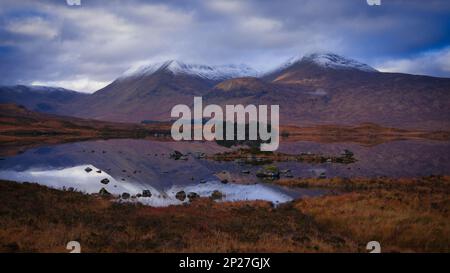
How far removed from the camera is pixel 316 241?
17516mm

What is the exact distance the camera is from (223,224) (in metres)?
21.1

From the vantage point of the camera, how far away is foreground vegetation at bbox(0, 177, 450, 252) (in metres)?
16.2

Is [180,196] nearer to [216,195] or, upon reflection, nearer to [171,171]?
[216,195]

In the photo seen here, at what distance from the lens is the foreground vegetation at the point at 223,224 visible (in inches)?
639

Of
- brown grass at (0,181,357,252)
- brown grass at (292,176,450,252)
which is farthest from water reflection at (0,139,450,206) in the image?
brown grass at (292,176,450,252)

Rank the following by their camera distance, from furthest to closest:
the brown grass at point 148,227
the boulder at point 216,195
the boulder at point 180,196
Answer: the boulder at point 216,195 → the boulder at point 180,196 → the brown grass at point 148,227

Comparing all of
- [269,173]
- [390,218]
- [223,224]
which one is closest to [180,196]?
[223,224]

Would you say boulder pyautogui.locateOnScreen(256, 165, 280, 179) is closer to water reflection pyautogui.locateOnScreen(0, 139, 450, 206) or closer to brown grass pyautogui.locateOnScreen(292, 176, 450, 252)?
water reflection pyautogui.locateOnScreen(0, 139, 450, 206)

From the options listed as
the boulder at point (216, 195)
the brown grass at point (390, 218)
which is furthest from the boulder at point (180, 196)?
the brown grass at point (390, 218)

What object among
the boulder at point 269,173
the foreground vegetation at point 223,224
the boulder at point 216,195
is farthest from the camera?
the boulder at point 269,173

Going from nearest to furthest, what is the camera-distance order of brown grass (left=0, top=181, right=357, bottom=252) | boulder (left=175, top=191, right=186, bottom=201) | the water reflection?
brown grass (left=0, top=181, right=357, bottom=252)
boulder (left=175, top=191, right=186, bottom=201)
the water reflection

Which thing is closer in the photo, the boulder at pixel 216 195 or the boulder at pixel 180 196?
the boulder at pixel 180 196

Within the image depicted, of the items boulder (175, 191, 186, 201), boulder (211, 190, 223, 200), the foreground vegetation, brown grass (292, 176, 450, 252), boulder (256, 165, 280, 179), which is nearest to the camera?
the foreground vegetation

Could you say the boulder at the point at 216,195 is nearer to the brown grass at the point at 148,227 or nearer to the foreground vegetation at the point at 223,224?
the foreground vegetation at the point at 223,224
